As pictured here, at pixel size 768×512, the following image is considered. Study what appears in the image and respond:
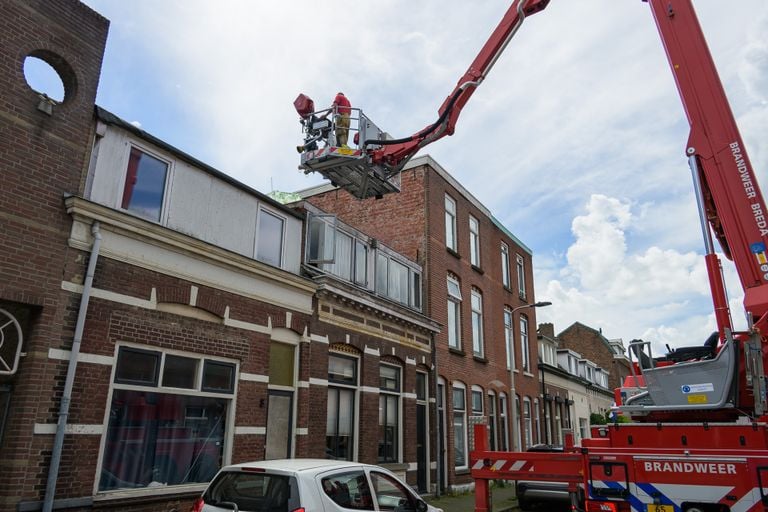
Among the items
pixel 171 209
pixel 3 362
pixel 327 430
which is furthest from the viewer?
pixel 327 430

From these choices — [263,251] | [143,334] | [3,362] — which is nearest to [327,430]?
[263,251]

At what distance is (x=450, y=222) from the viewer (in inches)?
854

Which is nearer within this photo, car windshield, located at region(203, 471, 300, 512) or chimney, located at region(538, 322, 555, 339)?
car windshield, located at region(203, 471, 300, 512)

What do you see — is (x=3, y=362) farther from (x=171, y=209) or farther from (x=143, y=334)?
(x=171, y=209)

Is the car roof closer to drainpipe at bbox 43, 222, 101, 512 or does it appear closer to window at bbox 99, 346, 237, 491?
drainpipe at bbox 43, 222, 101, 512

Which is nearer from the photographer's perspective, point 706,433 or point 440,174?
point 706,433

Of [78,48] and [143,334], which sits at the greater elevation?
[78,48]

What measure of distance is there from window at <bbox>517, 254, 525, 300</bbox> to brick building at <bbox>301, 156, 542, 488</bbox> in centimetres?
177

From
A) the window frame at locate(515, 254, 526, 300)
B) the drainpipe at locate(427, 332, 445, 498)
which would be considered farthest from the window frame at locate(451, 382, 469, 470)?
the window frame at locate(515, 254, 526, 300)

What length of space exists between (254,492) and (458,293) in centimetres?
1565

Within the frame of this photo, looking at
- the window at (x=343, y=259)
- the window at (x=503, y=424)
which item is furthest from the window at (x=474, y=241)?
the window at (x=343, y=259)

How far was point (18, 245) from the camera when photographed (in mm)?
7891

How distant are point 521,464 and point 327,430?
238 inches

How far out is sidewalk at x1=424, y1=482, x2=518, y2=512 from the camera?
15219mm
